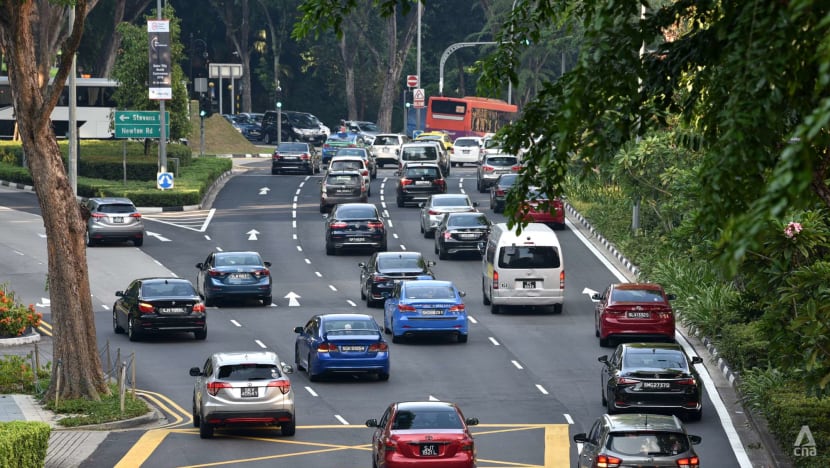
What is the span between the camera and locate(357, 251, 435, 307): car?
39.0 metres

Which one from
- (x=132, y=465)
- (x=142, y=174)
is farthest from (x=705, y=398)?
(x=142, y=174)

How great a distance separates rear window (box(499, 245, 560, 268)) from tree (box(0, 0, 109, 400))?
1241cm

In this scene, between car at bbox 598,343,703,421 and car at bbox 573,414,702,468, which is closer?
car at bbox 573,414,702,468

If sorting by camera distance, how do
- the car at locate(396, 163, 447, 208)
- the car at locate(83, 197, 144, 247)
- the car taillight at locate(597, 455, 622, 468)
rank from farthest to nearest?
→ the car at locate(396, 163, 447, 208)
the car at locate(83, 197, 144, 247)
the car taillight at locate(597, 455, 622, 468)

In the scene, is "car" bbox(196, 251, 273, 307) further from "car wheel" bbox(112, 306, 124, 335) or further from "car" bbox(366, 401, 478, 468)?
"car" bbox(366, 401, 478, 468)

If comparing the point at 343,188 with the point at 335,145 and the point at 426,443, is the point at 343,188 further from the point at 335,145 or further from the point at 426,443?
the point at 426,443

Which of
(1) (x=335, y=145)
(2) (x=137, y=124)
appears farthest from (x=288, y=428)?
(1) (x=335, y=145)

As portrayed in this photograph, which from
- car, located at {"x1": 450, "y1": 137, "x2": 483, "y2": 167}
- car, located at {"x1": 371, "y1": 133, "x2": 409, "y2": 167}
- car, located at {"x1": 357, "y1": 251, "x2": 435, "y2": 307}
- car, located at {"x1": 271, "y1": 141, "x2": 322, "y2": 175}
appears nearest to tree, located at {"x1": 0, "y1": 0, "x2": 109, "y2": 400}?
car, located at {"x1": 357, "y1": 251, "x2": 435, "y2": 307}

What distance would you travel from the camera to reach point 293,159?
73312mm

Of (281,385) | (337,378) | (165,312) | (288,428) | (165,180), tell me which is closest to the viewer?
(281,385)

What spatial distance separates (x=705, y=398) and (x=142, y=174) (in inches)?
1630

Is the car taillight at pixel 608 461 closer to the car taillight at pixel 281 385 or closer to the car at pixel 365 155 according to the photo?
the car taillight at pixel 281 385

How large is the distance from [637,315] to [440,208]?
18597 mm

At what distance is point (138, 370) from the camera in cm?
3191
